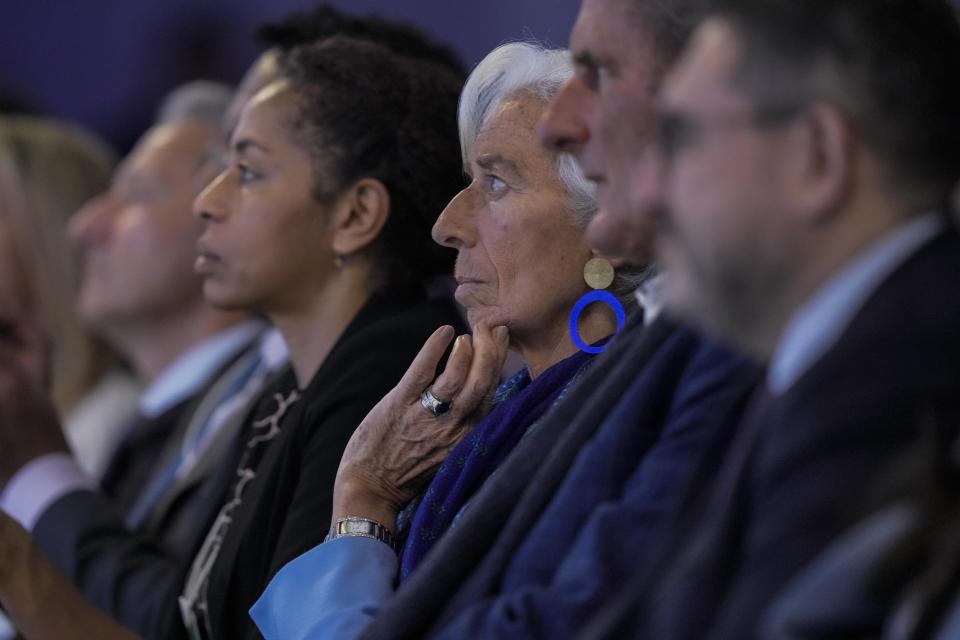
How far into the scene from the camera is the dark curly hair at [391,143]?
2.34m

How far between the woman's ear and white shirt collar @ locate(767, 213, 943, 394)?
125 cm

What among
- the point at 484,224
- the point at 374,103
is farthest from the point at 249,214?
the point at 484,224

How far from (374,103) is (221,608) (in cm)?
78

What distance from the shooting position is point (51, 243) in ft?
13.2

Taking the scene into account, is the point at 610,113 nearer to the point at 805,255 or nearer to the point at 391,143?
the point at 805,255

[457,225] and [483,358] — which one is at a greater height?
[457,225]

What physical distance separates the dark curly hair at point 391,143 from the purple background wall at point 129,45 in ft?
6.81

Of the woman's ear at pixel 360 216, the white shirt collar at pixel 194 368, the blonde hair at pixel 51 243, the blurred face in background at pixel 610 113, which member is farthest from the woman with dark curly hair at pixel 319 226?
the blonde hair at pixel 51 243

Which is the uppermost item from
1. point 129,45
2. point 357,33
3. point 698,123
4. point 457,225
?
point 698,123

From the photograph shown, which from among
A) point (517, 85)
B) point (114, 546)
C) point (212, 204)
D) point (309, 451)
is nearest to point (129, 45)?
point (114, 546)

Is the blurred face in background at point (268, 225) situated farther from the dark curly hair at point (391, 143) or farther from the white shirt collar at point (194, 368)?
the white shirt collar at point (194, 368)

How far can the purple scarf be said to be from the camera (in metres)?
1.83

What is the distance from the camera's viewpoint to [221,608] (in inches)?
86.4

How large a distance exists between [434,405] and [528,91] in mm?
419
